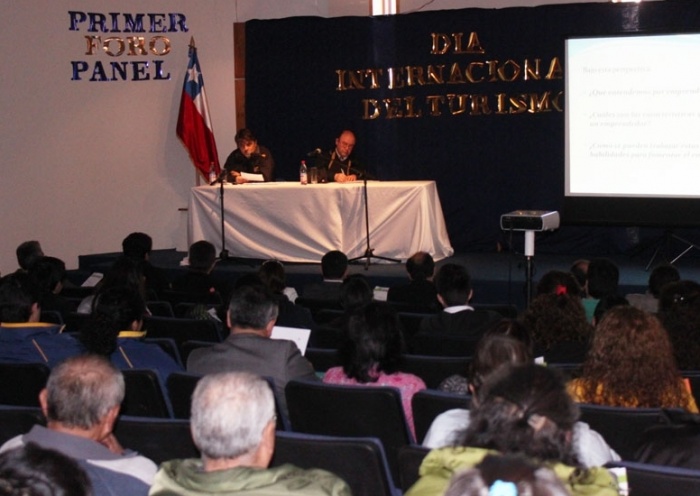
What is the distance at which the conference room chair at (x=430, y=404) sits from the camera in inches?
120

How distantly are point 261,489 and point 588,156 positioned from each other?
7.07m

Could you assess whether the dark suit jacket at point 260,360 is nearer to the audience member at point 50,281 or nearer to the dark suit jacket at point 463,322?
the dark suit jacket at point 463,322

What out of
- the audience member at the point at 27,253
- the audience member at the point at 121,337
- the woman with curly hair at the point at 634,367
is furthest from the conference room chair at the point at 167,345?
the audience member at the point at 27,253

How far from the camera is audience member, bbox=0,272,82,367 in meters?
4.28

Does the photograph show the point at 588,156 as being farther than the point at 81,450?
Yes

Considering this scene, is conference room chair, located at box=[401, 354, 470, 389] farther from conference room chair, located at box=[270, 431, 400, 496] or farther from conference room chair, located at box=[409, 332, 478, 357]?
conference room chair, located at box=[270, 431, 400, 496]

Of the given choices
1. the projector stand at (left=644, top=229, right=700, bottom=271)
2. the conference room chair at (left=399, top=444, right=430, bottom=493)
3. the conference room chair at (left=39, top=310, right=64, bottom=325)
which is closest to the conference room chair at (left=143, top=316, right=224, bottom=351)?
the conference room chair at (left=39, top=310, right=64, bottom=325)

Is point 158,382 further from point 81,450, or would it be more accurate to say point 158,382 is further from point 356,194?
point 356,194

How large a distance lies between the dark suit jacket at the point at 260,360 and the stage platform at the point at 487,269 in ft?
14.1

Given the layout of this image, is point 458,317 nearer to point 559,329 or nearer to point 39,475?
point 559,329

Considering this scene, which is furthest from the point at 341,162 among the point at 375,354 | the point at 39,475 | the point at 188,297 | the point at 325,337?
the point at 39,475

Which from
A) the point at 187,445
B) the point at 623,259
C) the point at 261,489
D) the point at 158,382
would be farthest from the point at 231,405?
the point at 623,259

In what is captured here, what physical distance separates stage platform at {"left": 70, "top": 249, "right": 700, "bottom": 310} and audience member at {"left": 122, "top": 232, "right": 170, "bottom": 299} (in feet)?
5.23

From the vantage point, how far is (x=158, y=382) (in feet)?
11.8
